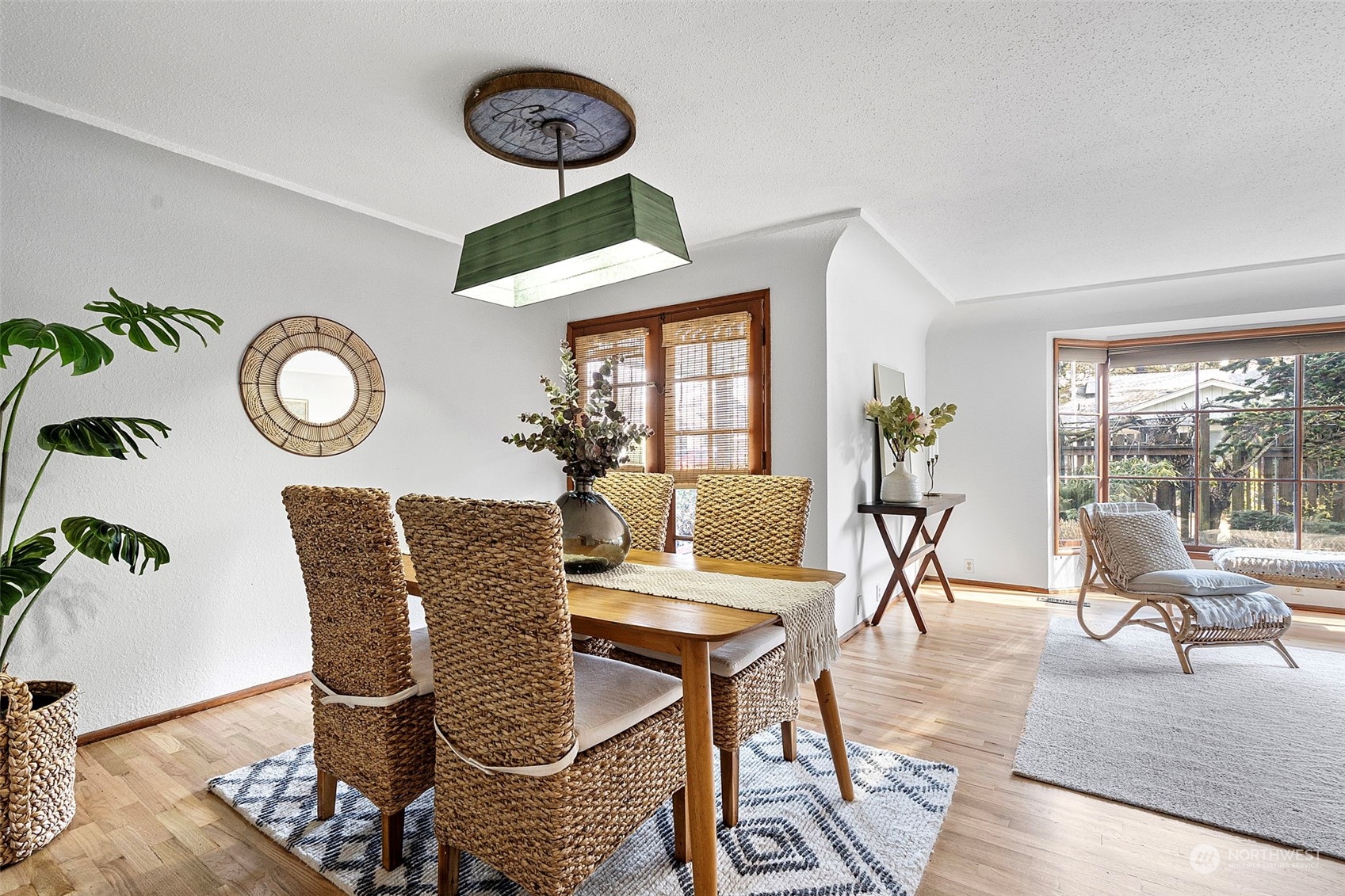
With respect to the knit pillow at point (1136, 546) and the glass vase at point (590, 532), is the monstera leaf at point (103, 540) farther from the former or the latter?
the knit pillow at point (1136, 546)

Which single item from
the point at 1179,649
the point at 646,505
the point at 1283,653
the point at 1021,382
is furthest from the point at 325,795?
the point at 1021,382

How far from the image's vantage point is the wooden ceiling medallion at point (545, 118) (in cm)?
212

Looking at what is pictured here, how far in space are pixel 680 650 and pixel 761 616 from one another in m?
0.25

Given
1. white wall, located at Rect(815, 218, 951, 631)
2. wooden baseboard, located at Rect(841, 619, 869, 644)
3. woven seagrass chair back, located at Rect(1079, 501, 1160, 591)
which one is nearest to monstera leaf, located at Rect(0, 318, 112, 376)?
white wall, located at Rect(815, 218, 951, 631)

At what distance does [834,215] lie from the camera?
335cm

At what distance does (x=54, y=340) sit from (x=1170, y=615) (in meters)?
4.99

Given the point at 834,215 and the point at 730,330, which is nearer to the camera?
the point at 834,215

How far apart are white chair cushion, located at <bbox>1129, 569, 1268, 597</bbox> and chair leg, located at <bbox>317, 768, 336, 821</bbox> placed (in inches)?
153

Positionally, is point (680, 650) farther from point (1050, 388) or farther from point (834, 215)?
point (1050, 388)

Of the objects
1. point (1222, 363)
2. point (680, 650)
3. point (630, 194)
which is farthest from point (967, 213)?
point (1222, 363)

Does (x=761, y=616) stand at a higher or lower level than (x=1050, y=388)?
lower

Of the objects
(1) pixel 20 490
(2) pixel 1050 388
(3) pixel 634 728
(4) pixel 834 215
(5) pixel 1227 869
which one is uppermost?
(4) pixel 834 215

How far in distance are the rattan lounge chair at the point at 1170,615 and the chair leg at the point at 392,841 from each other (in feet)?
12.0

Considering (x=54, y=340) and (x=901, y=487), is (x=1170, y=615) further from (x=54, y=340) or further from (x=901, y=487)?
→ (x=54, y=340)
